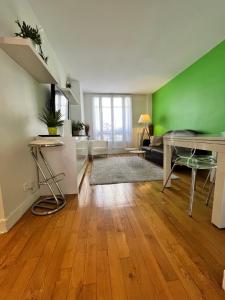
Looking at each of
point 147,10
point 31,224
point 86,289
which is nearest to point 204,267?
point 86,289

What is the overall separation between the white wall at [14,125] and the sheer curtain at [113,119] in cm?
388

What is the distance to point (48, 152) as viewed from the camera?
204cm

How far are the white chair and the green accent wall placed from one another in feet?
7.19

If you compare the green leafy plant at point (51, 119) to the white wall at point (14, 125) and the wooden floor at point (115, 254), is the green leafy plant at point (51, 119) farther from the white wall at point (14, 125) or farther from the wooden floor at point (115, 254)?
the wooden floor at point (115, 254)

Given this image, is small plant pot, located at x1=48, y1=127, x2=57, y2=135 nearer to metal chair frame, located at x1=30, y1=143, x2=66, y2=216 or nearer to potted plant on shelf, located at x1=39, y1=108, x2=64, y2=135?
potted plant on shelf, located at x1=39, y1=108, x2=64, y2=135

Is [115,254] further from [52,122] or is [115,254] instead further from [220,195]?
[52,122]

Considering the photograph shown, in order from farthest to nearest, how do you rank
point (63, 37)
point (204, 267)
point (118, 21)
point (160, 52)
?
point (160, 52)
point (63, 37)
point (118, 21)
point (204, 267)

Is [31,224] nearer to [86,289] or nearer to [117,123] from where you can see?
[86,289]

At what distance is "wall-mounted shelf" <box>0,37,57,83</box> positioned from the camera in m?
1.27

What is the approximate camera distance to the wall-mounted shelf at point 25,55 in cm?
127

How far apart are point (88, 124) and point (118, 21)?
3.90m

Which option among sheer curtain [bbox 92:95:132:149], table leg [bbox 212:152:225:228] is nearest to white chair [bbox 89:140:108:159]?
sheer curtain [bbox 92:95:132:149]

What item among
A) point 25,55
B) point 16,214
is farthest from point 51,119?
point 16,214

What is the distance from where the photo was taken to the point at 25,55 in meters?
1.45
